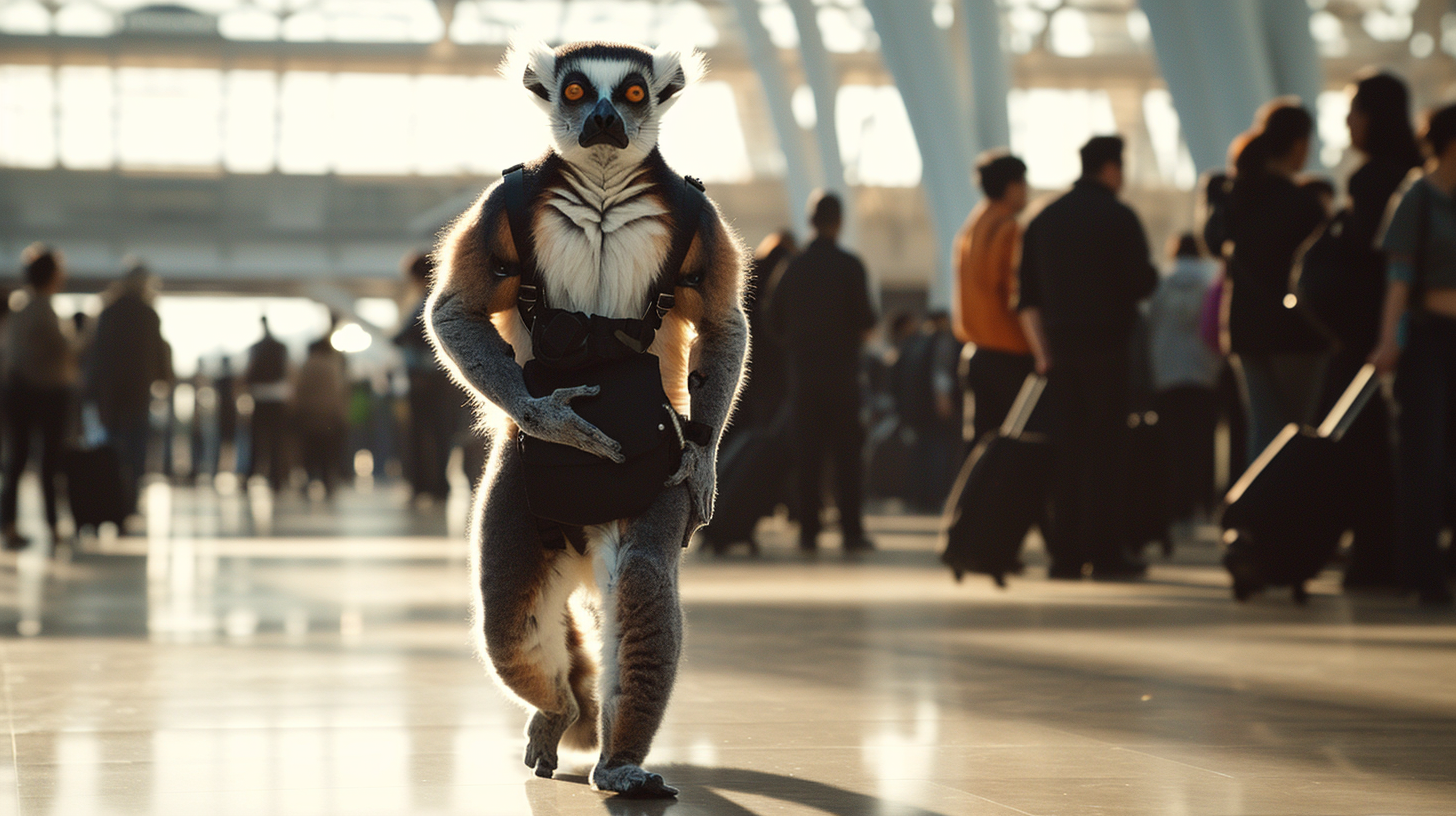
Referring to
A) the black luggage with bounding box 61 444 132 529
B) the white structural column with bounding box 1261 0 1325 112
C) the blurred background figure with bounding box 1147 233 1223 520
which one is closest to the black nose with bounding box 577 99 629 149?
the blurred background figure with bounding box 1147 233 1223 520

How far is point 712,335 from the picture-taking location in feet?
11.6

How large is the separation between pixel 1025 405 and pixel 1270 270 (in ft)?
4.22

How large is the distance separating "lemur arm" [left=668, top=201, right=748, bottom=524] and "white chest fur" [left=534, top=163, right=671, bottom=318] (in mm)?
95

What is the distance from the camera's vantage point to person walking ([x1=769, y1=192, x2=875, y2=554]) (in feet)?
33.5

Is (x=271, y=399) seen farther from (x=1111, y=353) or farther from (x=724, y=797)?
(x=724, y=797)

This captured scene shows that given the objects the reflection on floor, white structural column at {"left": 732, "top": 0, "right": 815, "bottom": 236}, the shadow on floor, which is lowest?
the reflection on floor

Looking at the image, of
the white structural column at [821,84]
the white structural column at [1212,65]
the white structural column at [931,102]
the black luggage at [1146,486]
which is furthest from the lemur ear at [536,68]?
the white structural column at [821,84]

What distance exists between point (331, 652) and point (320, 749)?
1.90 m

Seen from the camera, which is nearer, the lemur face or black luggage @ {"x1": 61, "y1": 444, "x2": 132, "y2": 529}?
the lemur face

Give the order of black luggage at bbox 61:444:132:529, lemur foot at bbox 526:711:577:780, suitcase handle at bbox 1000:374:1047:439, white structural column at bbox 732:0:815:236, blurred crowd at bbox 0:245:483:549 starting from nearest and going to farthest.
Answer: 1. lemur foot at bbox 526:711:577:780
2. suitcase handle at bbox 1000:374:1047:439
3. blurred crowd at bbox 0:245:483:549
4. black luggage at bbox 61:444:132:529
5. white structural column at bbox 732:0:815:236

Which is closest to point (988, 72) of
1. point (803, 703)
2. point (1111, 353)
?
point (1111, 353)

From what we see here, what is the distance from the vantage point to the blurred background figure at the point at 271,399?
19844mm

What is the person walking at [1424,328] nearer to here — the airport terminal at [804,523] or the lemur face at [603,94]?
the airport terminal at [804,523]

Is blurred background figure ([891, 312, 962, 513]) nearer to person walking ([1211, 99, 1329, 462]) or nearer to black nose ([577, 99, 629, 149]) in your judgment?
person walking ([1211, 99, 1329, 462])
